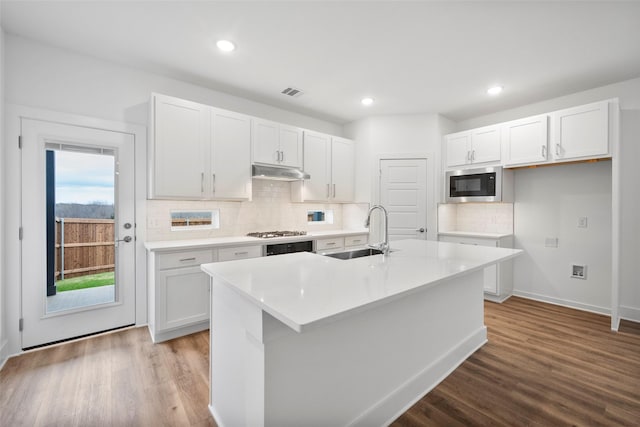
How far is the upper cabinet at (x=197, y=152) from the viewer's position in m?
2.84

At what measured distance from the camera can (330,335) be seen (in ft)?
4.73

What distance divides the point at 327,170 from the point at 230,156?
1516 mm

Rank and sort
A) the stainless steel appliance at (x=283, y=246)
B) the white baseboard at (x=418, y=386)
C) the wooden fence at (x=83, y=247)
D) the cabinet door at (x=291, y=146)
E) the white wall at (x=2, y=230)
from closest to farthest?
1. the white baseboard at (x=418, y=386)
2. the white wall at (x=2, y=230)
3. the wooden fence at (x=83, y=247)
4. the stainless steel appliance at (x=283, y=246)
5. the cabinet door at (x=291, y=146)

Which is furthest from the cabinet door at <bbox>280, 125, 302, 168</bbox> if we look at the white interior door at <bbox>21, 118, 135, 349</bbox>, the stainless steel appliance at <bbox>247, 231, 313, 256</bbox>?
the white interior door at <bbox>21, 118, 135, 349</bbox>

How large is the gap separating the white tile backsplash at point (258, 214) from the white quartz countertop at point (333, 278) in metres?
1.74

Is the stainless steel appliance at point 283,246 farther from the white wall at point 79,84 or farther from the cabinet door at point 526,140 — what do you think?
the cabinet door at point 526,140

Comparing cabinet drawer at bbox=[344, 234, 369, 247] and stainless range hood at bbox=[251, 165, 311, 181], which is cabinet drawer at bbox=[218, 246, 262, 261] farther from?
cabinet drawer at bbox=[344, 234, 369, 247]

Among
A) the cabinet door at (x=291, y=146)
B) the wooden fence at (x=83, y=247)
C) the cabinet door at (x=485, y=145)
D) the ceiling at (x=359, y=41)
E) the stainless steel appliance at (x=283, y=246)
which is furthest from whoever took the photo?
the cabinet door at (x=485, y=145)

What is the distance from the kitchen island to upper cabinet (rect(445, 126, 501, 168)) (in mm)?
2277

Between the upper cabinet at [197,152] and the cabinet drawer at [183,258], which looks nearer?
the cabinet drawer at [183,258]

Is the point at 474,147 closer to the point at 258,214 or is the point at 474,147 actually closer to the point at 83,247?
the point at 258,214

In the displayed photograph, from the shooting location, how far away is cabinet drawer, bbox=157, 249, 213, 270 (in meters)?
2.68

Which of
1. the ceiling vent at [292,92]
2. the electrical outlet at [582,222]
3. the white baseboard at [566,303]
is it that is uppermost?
the ceiling vent at [292,92]

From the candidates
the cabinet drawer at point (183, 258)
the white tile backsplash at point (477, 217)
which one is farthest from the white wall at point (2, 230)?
the white tile backsplash at point (477, 217)
